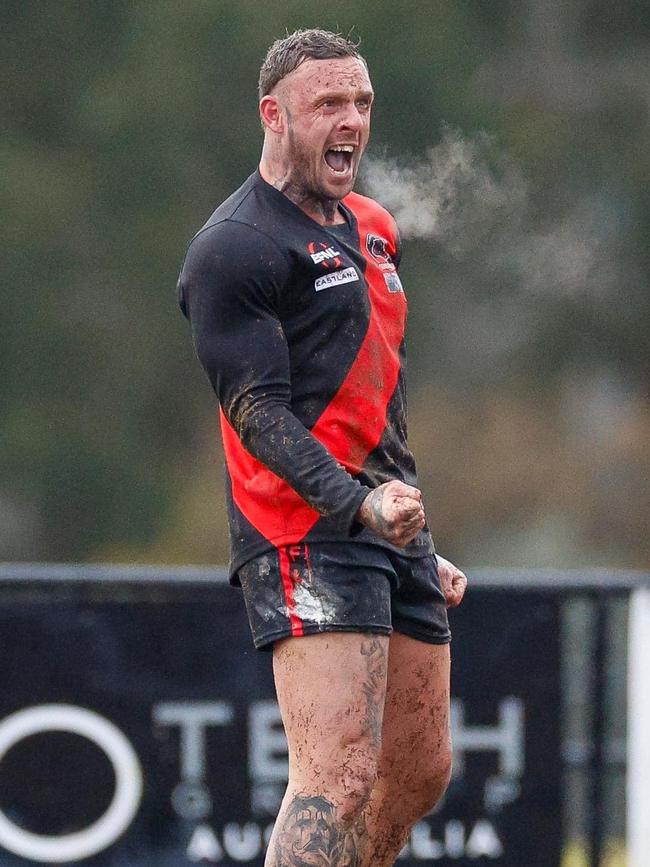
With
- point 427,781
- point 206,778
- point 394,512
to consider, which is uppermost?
point 394,512

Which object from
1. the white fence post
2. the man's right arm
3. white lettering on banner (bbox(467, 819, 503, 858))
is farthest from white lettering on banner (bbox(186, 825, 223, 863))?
the man's right arm

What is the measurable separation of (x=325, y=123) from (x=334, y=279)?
14.5 inches

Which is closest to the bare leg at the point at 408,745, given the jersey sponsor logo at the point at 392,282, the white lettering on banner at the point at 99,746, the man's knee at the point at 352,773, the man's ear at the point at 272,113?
the man's knee at the point at 352,773

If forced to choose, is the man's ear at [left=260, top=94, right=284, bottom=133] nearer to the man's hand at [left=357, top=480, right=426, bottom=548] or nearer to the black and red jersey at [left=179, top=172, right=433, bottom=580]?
the black and red jersey at [left=179, top=172, right=433, bottom=580]

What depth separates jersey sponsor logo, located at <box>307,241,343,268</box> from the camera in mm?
4086

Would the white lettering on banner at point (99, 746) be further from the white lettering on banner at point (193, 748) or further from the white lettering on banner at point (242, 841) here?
the white lettering on banner at point (242, 841)

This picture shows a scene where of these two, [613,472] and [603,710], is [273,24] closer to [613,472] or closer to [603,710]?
[613,472]

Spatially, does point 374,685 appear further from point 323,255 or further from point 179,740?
point 179,740

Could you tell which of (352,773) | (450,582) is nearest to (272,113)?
(450,582)

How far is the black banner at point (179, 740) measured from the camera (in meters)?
6.06

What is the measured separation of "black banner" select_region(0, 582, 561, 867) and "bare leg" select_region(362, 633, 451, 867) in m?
1.74

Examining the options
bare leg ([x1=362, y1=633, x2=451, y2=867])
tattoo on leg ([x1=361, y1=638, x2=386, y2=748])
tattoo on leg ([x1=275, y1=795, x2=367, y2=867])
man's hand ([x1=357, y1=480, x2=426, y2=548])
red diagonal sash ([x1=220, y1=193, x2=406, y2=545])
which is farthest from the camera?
bare leg ([x1=362, y1=633, x2=451, y2=867])

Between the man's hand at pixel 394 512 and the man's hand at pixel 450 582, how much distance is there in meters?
0.66

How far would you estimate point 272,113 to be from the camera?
4.15m
